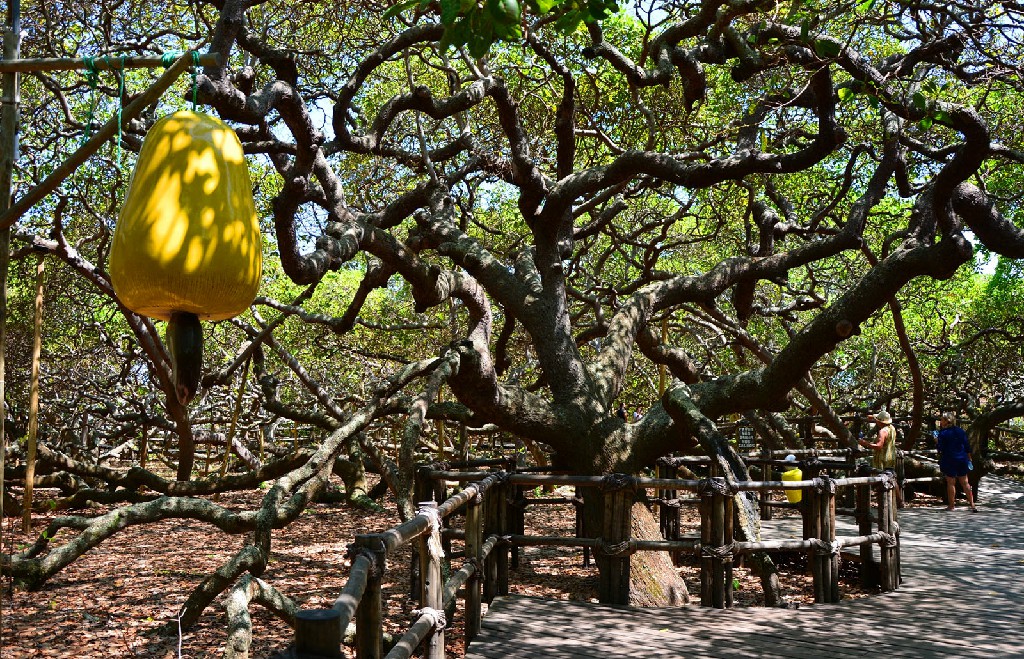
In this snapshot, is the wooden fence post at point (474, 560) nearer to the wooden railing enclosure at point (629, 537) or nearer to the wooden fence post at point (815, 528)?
the wooden railing enclosure at point (629, 537)

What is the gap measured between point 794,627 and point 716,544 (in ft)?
2.94

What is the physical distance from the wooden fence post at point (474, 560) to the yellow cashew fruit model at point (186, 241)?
3.24 metres

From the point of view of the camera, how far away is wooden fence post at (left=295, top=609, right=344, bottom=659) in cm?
179

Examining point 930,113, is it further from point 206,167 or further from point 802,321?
point 802,321

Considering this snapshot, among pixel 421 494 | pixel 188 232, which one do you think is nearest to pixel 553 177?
pixel 421 494

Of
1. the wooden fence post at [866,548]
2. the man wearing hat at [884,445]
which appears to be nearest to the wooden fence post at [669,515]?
the wooden fence post at [866,548]

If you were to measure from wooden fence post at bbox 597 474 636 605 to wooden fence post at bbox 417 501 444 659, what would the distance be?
248 cm

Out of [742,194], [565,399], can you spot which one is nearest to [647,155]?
[565,399]

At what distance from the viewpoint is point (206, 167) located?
1.88 meters

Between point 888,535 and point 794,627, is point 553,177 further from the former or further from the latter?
point 794,627

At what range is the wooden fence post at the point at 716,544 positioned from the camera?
612cm

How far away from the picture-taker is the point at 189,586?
7.75 metres

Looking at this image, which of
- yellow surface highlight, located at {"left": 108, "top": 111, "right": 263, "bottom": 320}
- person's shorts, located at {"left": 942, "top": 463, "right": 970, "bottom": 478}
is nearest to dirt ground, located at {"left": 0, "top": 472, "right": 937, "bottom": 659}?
yellow surface highlight, located at {"left": 108, "top": 111, "right": 263, "bottom": 320}

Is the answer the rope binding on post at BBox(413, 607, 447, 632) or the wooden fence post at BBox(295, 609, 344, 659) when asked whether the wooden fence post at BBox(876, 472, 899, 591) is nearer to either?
the rope binding on post at BBox(413, 607, 447, 632)
